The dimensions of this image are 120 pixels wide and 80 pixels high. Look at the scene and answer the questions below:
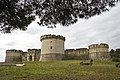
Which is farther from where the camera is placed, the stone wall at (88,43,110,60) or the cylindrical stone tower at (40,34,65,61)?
the stone wall at (88,43,110,60)

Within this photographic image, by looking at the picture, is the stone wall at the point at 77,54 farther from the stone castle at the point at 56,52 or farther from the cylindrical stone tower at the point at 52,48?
the cylindrical stone tower at the point at 52,48

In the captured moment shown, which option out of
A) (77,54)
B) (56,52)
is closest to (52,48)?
(56,52)

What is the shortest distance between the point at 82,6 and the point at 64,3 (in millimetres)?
1071

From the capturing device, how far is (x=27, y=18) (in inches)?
523

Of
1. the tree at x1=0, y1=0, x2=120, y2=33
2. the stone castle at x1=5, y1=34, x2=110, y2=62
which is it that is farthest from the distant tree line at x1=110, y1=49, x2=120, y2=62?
the tree at x1=0, y1=0, x2=120, y2=33

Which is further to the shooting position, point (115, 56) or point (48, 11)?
point (115, 56)

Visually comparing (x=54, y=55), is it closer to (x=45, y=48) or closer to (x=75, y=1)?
(x=45, y=48)

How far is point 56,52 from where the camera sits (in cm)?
4634

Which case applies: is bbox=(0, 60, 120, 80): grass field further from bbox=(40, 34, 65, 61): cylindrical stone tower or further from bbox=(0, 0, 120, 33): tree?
bbox=(40, 34, 65, 61): cylindrical stone tower

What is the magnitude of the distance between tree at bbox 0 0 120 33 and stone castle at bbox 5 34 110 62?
3283cm

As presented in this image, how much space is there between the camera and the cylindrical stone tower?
4616cm

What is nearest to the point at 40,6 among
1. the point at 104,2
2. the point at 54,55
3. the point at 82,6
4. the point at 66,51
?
the point at 82,6

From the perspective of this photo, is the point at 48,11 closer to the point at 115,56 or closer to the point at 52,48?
the point at 52,48

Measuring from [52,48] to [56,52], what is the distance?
1.27 meters
